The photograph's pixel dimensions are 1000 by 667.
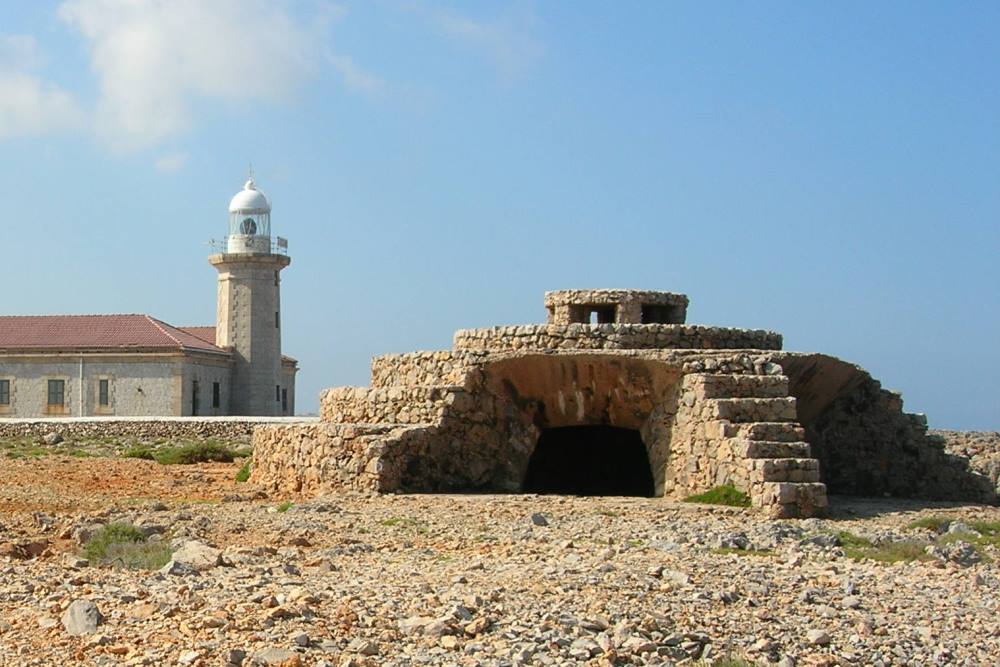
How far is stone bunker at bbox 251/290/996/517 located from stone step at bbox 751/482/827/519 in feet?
0.06

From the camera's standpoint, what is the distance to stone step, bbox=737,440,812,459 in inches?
572

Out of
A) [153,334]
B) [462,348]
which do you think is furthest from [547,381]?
[153,334]

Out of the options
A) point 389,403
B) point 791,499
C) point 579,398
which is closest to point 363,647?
point 791,499

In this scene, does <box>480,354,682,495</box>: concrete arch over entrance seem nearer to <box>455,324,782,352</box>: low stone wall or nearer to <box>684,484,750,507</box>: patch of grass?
<box>455,324,782,352</box>: low stone wall

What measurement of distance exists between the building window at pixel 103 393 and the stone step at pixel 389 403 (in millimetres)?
24447

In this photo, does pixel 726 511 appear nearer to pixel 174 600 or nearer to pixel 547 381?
pixel 547 381

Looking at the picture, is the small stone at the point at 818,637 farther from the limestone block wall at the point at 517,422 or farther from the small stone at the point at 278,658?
the limestone block wall at the point at 517,422

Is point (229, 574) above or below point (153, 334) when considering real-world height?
below

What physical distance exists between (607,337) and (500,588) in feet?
25.7

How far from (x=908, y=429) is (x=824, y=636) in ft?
33.5

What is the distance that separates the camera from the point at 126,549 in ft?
34.8

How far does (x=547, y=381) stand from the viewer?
16312 millimetres

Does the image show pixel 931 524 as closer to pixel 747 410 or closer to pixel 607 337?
pixel 747 410

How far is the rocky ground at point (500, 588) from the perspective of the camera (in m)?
7.44
